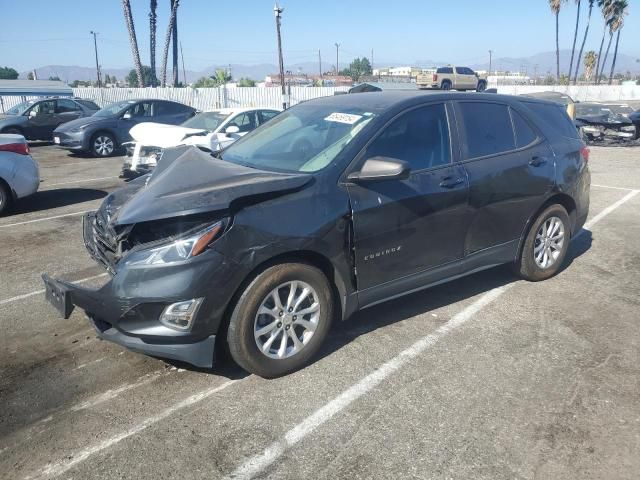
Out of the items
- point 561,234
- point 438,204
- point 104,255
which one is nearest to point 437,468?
point 438,204

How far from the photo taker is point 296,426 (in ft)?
9.92

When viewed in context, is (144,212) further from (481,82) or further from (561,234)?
(481,82)

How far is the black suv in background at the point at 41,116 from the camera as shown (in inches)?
685

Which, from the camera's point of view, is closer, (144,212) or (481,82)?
(144,212)

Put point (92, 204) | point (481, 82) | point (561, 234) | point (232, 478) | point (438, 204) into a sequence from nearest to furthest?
point (232, 478) < point (438, 204) < point (561, 234) < point (92, 204) < point (481, 82)

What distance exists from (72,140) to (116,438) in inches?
536

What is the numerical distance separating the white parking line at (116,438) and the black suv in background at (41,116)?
54.2 ft

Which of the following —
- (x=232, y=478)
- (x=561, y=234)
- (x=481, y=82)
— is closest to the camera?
(x=232, y=478)

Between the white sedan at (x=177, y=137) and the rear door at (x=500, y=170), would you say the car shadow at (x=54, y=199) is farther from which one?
the rear door at (x=500, y=170)

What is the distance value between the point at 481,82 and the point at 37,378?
4207cm

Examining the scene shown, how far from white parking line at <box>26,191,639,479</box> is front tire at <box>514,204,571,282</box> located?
3.48 ft

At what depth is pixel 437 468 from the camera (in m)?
2.69

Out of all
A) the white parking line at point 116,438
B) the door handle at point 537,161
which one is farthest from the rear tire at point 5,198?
the door handle at point 537,161

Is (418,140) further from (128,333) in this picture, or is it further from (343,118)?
(128,333)
